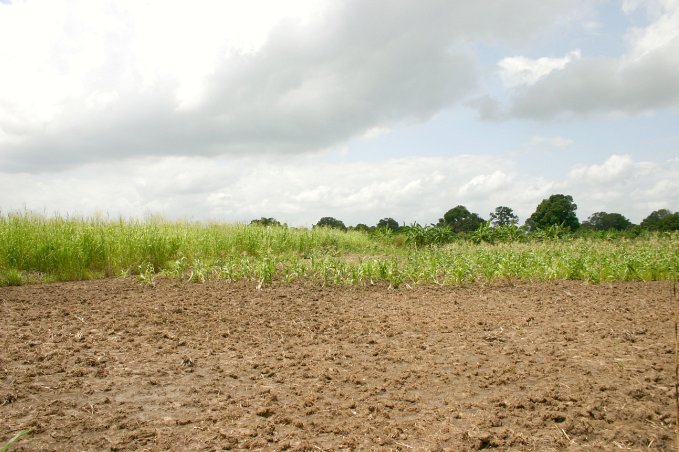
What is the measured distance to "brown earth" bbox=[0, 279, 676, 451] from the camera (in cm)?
279

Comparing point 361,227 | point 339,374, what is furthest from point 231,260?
point 361,227

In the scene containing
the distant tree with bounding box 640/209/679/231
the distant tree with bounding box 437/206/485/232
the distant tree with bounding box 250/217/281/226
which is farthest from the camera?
the distant tree with bounding box 437/206/485/232

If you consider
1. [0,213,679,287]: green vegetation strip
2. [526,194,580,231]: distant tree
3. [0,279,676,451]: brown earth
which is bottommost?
[0,279,676,451]: brown earth

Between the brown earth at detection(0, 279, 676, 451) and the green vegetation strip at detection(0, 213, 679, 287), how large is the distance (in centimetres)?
166

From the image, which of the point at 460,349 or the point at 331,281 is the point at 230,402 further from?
the point at 331,281

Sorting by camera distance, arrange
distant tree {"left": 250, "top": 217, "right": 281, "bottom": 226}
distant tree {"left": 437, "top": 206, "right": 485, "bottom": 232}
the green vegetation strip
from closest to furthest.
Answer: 1. the green vegetation strip
2. distant tree {"left": 250, "top": 217, "right": 281, "bottom": 226}
3. distant tree {"left": 437, "top": 206, "right": 485, "bottom": 232}

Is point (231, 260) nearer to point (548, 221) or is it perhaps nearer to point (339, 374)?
point (339, 374)

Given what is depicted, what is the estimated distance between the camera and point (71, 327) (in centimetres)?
506

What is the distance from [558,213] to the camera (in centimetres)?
2409

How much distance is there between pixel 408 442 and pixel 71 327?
378 centimetres

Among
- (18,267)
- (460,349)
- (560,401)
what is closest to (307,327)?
(460,349)

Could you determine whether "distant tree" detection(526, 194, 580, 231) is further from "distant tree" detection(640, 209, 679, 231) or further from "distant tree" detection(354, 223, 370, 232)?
"distant tree" detection(354, 223, 370, 232)

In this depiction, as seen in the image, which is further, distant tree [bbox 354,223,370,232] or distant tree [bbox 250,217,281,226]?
distant tree [bbox 354,223,370,232]

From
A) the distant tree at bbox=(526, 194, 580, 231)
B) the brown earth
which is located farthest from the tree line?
the brown earth
